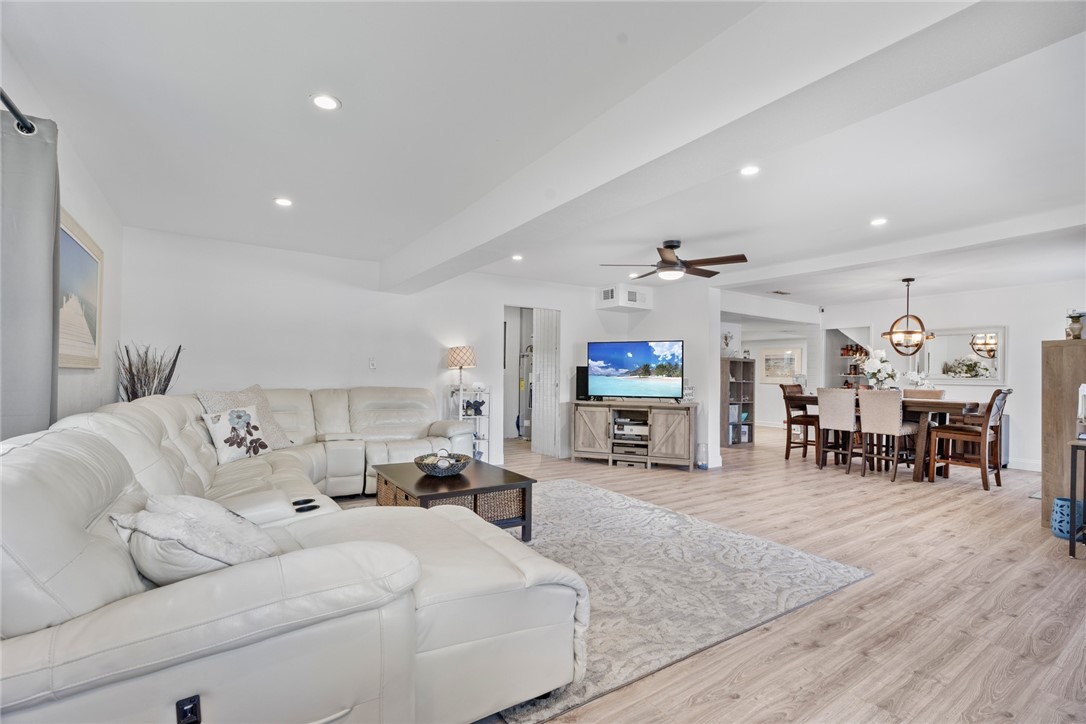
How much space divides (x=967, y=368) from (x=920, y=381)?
98 centimetres

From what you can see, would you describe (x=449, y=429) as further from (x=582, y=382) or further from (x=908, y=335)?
(x=908, y=335)

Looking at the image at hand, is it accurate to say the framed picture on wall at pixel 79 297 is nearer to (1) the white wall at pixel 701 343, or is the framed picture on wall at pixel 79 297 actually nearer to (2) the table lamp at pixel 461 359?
(2) the table lamp at pixel 461 359

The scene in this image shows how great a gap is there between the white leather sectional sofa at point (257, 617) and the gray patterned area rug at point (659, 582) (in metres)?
0.32

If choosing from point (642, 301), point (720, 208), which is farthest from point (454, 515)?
point (642, 301)

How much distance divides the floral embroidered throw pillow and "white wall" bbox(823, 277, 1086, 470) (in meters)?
8.56

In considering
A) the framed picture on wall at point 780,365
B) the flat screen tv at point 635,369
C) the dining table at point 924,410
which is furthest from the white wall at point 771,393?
the flat screen tv at point 635,369

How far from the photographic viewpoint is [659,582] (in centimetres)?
276

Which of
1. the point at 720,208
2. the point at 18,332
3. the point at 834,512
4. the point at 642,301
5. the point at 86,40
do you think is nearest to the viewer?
the point at 18,332

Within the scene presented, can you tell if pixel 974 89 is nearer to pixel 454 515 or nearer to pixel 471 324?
pixel 454 515

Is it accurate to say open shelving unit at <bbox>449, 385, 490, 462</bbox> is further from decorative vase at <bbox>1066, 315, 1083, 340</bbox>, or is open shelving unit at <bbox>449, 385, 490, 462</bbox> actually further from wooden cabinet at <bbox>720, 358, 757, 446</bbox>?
decorative vase at <bbox>1066, 315, 1083, 340</bbox>

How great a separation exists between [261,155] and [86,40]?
1.01 metres

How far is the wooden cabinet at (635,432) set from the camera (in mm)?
6082

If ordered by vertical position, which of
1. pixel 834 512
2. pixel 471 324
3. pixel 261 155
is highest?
pixel 261 155

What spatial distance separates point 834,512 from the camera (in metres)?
4.26
